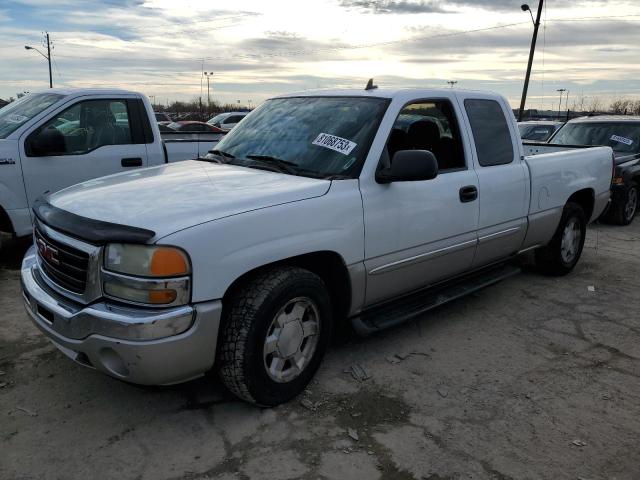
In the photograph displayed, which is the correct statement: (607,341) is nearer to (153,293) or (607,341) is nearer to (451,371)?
(451,371)

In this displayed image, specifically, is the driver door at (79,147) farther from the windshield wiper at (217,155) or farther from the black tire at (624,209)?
the black tire at (624,209)

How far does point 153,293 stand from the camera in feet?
8.67

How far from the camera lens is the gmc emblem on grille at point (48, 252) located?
3020 millimetres

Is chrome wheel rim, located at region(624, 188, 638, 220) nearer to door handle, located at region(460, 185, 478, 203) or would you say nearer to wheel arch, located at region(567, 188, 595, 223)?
wheel arch, located at region(567, 188, 595, 223)

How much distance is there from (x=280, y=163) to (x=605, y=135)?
8.18m

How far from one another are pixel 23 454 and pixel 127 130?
14.3 feet

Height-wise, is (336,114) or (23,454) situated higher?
(336,114)

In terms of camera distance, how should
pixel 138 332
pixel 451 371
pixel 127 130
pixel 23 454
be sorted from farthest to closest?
pixel 127 130, pixel 451 371, pixel 23 454, pixel 138 332

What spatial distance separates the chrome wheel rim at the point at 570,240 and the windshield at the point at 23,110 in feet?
18.3

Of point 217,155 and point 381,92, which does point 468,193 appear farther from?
point 217,155

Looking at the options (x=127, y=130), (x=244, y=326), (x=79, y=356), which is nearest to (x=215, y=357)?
(x=244, y=326)

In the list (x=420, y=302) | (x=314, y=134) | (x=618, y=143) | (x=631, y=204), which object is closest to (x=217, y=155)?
(x=314, y=134)

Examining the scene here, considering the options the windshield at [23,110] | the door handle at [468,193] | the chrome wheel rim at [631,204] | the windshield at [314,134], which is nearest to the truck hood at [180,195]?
the windshield at [314,134]

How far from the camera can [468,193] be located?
4.19 meters
